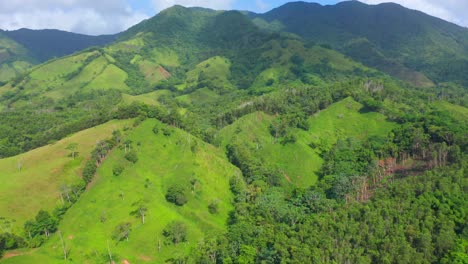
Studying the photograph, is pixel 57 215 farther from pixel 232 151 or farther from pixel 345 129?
pixel 345 129

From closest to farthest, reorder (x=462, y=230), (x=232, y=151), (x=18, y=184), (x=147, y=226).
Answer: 1. (x=462, y=230)
2. (x=147, y=226)
3. (x=18, y=184)
4. (x=232, y=151)

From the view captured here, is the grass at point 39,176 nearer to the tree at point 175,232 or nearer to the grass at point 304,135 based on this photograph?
the tree at point 175,232

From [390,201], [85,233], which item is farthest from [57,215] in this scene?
[390,201]

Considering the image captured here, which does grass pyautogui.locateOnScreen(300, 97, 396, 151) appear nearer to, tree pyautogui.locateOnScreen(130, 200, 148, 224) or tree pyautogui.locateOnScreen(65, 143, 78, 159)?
tree pyautogui.locateOnScreen(130, 200, 148, 224)

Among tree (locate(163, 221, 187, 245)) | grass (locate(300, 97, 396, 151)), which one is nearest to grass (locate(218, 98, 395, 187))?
grass (locate(300, 97, 396, 151))

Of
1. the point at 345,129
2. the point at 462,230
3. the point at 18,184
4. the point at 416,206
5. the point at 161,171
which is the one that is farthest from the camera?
the point at 345,129

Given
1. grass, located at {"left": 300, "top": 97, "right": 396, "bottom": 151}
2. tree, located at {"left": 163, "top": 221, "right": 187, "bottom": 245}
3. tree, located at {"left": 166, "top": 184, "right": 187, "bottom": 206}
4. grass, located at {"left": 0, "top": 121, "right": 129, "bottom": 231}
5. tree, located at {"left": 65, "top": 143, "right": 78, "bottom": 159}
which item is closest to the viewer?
tree, located at {"left": 163, "top": 221, "right": 187, "bottom": 245}
